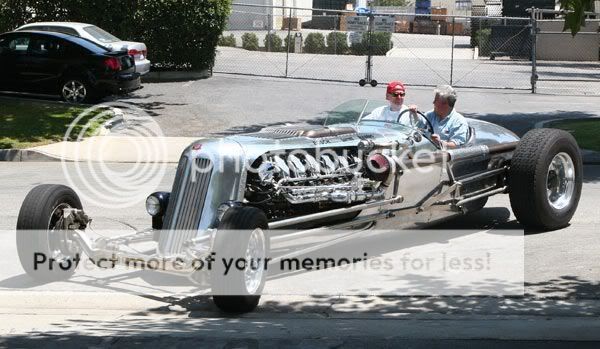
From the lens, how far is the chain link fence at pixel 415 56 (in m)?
29.4

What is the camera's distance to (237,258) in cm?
827

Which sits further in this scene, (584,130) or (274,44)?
(274,44)

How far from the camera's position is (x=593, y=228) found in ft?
38.5

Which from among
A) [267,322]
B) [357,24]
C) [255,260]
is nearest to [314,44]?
[357,24]

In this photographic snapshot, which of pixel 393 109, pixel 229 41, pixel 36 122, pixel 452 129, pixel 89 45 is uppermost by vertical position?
pixel 89 45

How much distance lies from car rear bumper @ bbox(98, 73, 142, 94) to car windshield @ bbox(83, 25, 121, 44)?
4.89 feet

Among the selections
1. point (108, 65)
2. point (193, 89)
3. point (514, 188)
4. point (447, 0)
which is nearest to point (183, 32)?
point (193, 89)

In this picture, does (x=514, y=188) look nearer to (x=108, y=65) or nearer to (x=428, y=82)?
(x=108, y=65)

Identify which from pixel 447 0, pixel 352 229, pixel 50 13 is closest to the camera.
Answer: pixel 352 229

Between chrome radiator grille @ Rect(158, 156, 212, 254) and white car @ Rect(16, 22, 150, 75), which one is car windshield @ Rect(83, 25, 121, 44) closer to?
white car @ Rect(16, 22, 150, 75)

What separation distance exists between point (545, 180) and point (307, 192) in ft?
10.1

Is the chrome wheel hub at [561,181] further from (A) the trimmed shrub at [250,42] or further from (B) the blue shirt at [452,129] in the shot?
(A) the trimmed shrub at [250,42]

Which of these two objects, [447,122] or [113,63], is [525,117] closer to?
[113,63]

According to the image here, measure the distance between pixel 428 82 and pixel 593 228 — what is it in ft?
59.3
